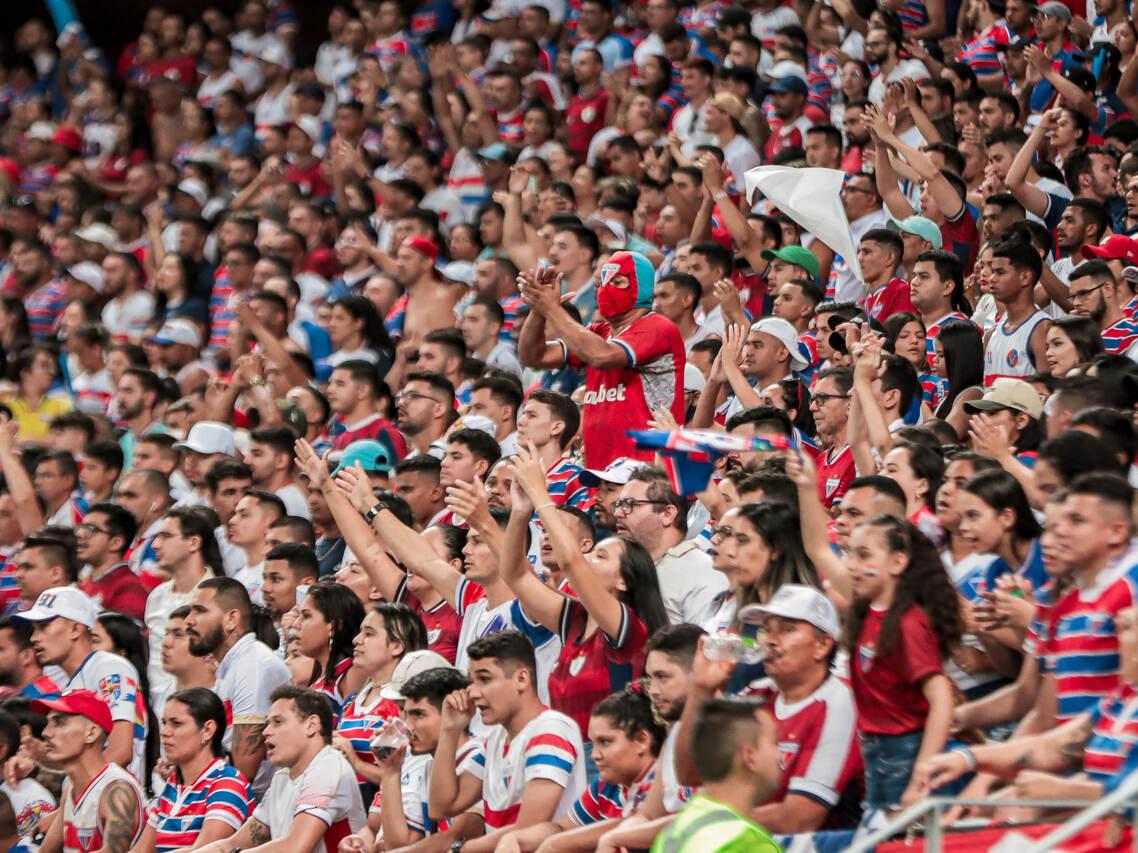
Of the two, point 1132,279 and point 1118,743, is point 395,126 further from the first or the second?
point 1118,743

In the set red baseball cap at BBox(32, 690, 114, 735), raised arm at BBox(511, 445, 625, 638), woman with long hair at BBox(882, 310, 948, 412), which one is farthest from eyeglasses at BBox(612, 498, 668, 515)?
red baseball cap at BBox(32, 690, 114, 735)

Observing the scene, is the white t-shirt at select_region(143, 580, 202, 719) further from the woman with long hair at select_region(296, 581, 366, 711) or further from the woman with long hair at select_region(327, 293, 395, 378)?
the woman with long hair at select_region(327, 293, 395, 378)

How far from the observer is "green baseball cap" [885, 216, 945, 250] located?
9.84 m

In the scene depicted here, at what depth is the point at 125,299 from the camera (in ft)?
46.9

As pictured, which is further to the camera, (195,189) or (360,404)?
(195,189)

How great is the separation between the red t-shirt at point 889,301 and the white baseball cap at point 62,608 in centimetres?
427

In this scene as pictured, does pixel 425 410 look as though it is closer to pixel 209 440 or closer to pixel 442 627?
pixel 209 440

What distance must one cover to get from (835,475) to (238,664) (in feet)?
8.85

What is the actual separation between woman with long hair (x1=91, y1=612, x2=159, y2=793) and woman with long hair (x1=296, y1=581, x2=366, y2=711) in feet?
3.74

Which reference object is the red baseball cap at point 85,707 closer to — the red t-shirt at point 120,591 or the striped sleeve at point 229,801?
the striped sleeve at point 229,801

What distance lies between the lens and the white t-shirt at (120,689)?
803cm

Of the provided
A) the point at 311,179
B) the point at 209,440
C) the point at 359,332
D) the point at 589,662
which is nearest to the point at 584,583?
the point at 589,662

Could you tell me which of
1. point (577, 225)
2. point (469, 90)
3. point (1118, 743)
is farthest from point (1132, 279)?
point (469, 90)

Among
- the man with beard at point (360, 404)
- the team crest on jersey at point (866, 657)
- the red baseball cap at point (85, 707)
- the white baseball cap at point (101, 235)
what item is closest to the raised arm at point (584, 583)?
the team crest on jersey at point (866, 657)
